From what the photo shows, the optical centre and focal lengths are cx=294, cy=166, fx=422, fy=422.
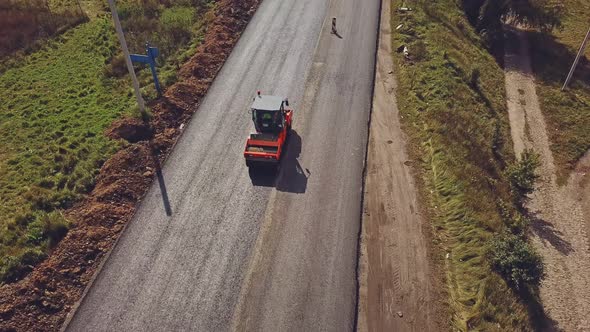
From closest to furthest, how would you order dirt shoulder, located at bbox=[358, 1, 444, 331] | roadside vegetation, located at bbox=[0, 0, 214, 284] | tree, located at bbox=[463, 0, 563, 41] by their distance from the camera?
1. dirt shoulder, located at bbox=[358, 1, 444, 331]
2. roadside vegetation, located at bbox=[0, 0, 214, 284]
3. tree, located at bbox=[463, 0, 563, 41]

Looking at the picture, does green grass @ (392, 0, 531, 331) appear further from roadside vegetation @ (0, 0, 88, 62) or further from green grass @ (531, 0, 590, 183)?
roadside vegetation @ (0, 0, 88, 62)

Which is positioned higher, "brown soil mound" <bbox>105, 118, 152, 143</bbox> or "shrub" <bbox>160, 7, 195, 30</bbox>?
"shrub" <bbox>160, 7, 195, 30</bbox>

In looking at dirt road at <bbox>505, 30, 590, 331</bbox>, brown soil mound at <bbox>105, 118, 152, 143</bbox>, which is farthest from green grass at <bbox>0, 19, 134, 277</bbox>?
dirt road at <bbox>505, 30, 590, 331</bbox>

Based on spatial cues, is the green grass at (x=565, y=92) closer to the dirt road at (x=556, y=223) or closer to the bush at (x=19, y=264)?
the dirt road at (x=556, y=223)

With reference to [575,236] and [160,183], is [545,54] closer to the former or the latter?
[575,236]

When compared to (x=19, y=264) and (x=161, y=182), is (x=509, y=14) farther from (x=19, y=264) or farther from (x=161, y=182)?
Answer: (x=19, y=264)

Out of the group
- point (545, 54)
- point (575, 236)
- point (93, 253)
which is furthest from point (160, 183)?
point (545, 54)

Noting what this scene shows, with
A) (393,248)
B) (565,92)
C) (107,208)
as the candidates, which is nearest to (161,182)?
(107,208)
